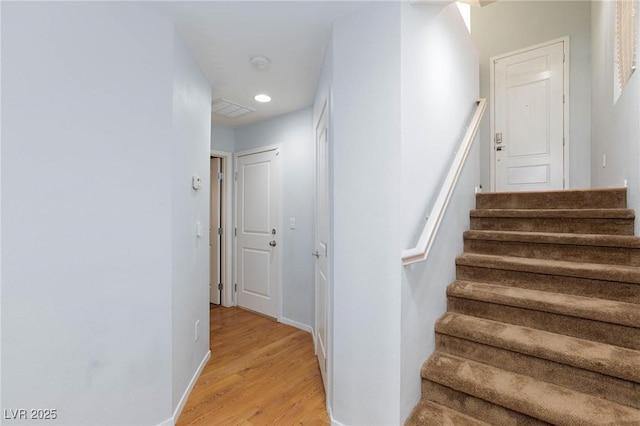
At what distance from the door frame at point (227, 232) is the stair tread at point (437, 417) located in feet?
10.00

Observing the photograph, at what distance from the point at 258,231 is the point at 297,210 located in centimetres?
72

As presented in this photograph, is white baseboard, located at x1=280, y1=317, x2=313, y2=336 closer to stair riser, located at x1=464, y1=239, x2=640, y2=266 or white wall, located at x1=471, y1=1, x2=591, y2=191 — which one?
stair riser, located at x1=464, y1=239, x2=640, y2=266

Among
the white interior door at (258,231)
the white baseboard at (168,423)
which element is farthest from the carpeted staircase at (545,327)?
the white interior door at (258,231)

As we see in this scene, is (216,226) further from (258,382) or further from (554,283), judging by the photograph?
(554,283)

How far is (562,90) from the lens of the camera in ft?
11.5

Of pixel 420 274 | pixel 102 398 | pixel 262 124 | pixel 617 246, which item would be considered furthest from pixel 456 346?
pixel 262 124

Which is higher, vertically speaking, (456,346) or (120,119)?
(120,119)

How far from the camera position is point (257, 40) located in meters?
2.09

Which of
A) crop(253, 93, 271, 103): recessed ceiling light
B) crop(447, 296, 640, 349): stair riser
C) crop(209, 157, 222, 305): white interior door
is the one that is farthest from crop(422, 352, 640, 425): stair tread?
crop(209, 157, 222, 305): white interior door

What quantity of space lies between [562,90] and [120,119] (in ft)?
14.2

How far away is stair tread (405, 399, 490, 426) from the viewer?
1555 mm

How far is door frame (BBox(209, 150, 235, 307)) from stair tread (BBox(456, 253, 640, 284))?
2915 mm

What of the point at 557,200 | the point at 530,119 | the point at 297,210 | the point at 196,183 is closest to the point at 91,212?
the point at 196,183

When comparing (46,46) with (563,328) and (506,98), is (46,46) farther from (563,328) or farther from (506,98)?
(506,98)
